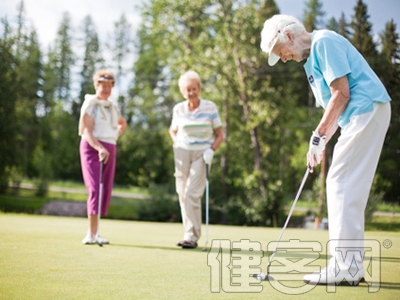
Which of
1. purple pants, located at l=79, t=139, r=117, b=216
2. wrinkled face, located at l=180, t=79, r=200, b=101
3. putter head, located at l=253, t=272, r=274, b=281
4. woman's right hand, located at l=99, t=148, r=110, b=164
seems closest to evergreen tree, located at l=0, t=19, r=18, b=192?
purple pants, located at l=79, t=139, r=117, b=216

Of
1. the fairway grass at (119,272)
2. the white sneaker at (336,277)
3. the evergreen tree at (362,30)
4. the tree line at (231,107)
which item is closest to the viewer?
the fairway grass at (119,272)

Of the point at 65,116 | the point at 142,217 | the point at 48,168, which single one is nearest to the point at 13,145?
the point at 48,168

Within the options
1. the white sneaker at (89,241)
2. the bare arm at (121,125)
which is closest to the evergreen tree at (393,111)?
the bare arm at (121,125)

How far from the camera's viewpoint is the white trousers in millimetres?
3059

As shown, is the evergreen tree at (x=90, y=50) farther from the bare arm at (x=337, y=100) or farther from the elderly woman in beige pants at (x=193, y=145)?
the bare arm at (x=337, y=100)

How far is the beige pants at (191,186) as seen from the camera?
5.39m

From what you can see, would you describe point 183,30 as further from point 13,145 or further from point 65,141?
point 65,141

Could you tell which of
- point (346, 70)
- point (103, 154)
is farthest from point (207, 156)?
point (346, 70)

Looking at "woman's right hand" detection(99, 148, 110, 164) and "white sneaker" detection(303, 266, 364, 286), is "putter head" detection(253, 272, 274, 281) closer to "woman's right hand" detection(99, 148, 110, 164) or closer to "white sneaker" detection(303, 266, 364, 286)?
"white sneaker" detection(303, 266, 364, 286)

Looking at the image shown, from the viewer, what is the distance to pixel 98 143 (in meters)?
5.46

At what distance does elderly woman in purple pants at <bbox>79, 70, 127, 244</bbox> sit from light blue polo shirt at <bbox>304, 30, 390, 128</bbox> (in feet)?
9.20

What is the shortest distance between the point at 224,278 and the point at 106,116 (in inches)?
113

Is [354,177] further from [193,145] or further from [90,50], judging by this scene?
[90,50]

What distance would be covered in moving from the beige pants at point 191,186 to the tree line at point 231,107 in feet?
21.4
